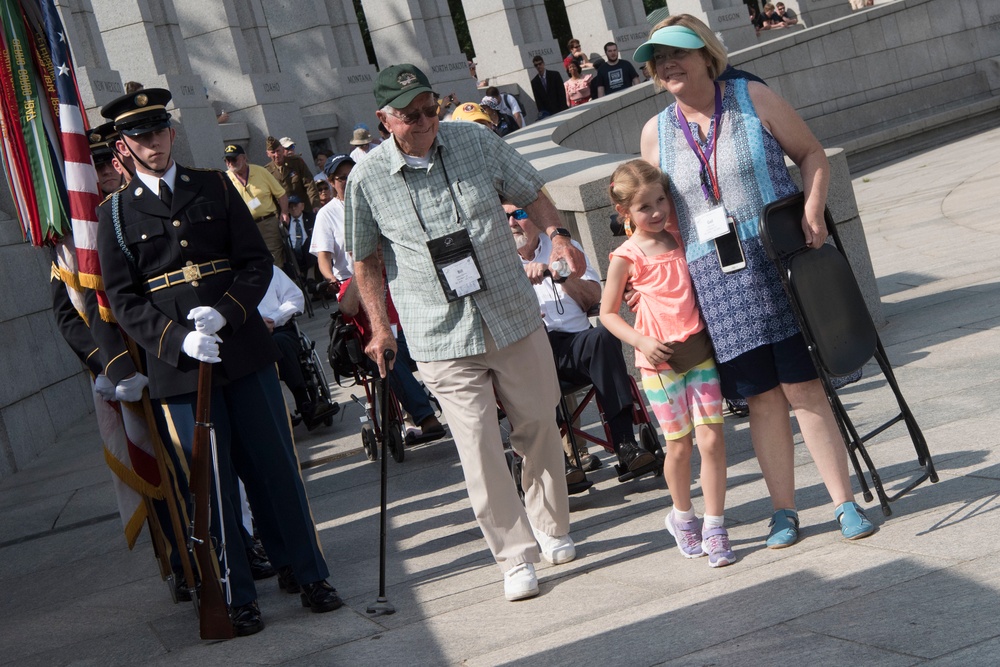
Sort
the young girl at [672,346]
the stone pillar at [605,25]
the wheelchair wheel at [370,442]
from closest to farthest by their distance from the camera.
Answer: the young girl at [672,346] → the wheelchair wheel at [370,442] → the stone pillar at [605,25]

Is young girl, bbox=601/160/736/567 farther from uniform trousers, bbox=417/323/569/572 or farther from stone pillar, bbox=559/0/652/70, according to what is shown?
stone pillar, bbox=559/0/652/70

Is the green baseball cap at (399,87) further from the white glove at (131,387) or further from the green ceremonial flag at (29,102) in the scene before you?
the green ceremonial flag at (29,102)

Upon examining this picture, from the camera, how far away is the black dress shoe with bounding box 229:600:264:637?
5.61 meters

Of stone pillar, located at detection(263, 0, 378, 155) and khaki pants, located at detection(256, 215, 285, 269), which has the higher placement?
stone pillar, located at detection(263, 0, 378, 155)

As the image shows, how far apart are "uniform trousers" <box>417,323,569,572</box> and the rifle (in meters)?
0.90

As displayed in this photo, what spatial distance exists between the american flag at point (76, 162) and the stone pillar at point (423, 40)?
24.1 meters

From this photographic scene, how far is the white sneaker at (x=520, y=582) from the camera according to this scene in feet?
17.3

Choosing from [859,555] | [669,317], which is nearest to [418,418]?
[669,317]

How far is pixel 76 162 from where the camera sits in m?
6.34

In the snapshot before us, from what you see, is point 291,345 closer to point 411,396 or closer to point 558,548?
point 411,396

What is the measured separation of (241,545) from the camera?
5.77 metres

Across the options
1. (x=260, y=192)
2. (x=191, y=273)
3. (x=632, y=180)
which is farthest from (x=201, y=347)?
(x=260, y=192)

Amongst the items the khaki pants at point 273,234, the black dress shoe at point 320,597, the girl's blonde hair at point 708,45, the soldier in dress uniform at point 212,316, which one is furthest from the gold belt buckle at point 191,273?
the khaki pants at point 273,234

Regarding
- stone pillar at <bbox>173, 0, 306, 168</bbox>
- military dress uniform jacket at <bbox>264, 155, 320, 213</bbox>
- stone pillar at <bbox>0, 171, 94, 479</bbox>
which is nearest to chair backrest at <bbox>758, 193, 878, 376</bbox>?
stone pillar at <bbox>0, 171, 94, 479</bbox>
